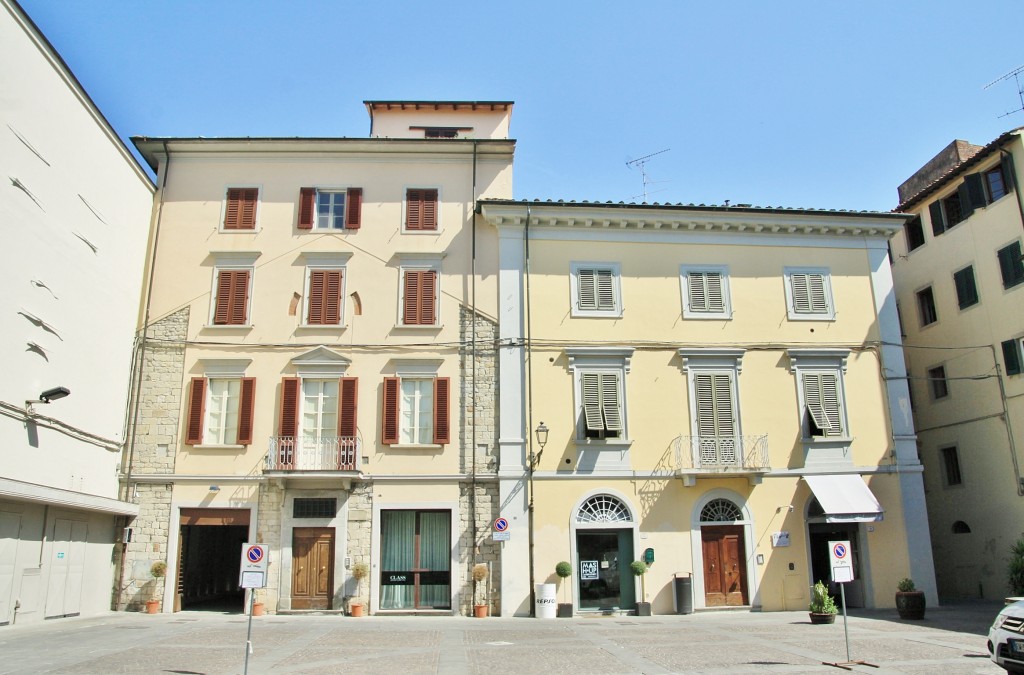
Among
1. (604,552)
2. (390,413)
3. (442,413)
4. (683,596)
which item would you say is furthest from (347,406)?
(683,596)

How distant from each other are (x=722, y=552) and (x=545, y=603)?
538 centimetres

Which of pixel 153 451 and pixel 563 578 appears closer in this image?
pixel 563 578

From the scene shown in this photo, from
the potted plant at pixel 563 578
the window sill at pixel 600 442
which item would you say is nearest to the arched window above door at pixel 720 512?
the window sill at pixel 600 442

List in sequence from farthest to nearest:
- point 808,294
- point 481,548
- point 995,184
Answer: point 995,184 < point 808,294 < point 481,548

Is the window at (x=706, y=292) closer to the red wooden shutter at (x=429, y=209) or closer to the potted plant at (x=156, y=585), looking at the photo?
the red wooden shutter at (x=429, y=209)

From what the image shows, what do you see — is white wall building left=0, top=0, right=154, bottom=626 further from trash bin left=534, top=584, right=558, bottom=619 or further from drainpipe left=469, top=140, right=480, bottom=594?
trash bin left=534, top=584, right=558, bottom=619

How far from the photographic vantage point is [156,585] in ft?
69.3

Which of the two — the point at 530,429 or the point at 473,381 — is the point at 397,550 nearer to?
the point at 530,429

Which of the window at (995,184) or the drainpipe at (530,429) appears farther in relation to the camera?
the window at (995,184)

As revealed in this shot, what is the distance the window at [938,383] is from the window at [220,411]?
2192 centimetres

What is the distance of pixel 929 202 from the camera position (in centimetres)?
2806

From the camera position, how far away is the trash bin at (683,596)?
2141 cm

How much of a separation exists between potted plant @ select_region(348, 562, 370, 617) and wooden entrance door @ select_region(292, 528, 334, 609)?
64 centimetres

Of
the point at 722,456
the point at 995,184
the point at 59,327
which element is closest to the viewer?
the point at 59,327
